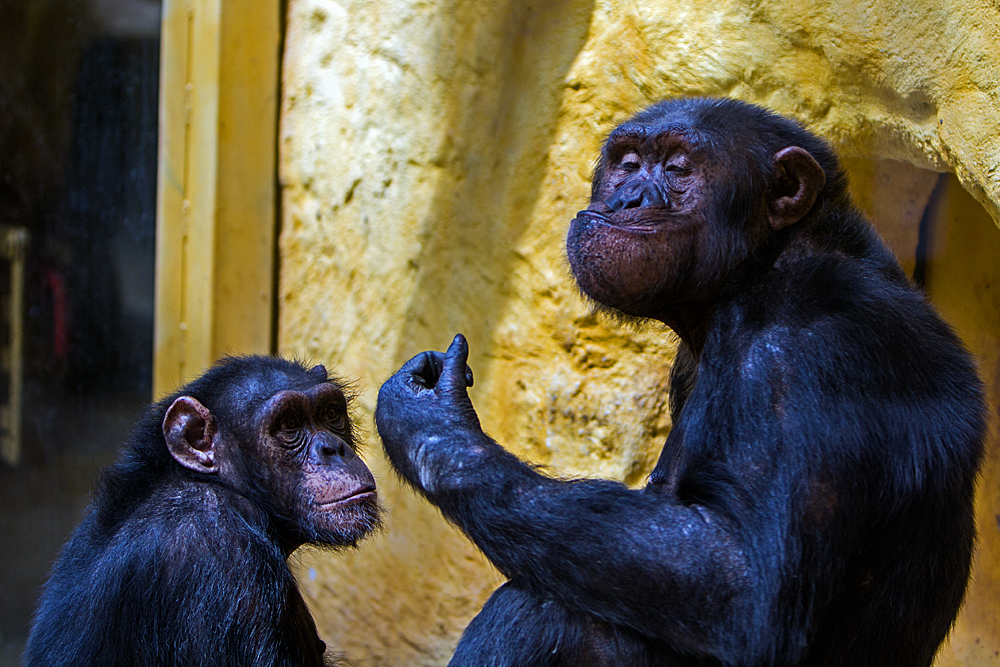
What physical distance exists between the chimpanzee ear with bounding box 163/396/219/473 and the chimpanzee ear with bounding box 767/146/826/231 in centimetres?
190

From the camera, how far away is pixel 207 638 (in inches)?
111

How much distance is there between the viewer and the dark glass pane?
18.6 ft

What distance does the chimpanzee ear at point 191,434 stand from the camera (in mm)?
3137

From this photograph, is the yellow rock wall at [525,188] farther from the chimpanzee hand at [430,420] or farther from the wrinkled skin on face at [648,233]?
the chimpanzee hand at [430,420]

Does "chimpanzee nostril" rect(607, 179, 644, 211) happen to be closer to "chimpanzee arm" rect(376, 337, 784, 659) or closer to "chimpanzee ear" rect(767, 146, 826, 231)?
"chimpanzee ear" rect(767, 146, 826, 231)

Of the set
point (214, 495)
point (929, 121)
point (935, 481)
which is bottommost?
point (214, 495)

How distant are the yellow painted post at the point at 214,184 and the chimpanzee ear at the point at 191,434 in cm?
234

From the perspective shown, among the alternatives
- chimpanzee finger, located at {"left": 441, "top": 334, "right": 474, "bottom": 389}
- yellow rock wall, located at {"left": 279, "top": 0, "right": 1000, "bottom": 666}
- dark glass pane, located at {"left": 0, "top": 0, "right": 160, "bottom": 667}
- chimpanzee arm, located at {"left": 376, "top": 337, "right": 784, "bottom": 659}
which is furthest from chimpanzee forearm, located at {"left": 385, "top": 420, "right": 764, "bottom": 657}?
dark glass pane, located at {"left": 0, "top": 0, "right": 160, "bottom": 667}

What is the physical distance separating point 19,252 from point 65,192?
17.3 inches

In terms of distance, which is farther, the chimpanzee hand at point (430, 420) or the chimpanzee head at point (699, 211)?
the chimpanzee head at point (699, 211)

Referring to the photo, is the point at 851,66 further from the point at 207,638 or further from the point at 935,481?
the point at 207,638

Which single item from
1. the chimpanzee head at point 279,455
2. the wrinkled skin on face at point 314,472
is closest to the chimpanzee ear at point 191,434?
the chimpanzee head at point 279,455

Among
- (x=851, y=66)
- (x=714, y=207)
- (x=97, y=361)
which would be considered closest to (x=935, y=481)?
(x=714, y=207)

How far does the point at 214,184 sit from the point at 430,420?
3207 millimetres
